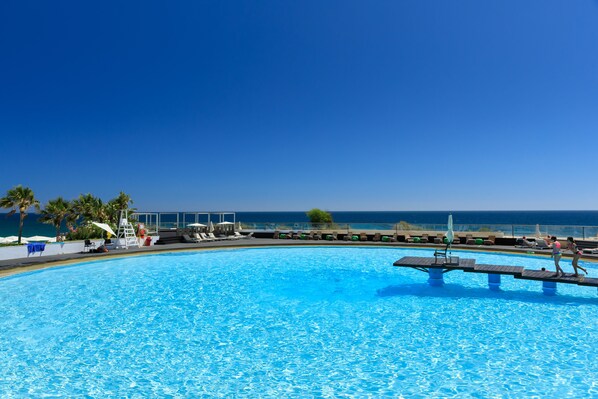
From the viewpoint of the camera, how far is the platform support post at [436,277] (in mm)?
12663

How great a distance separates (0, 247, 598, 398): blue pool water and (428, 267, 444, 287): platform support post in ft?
1.23

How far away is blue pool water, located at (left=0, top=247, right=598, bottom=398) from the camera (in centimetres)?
559

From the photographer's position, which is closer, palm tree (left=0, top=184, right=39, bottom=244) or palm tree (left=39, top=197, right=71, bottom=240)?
palm tree (left=0, top=184, right=39, bottom=244)

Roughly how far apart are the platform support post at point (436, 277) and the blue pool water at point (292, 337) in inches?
14.7

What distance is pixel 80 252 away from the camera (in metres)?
18.8

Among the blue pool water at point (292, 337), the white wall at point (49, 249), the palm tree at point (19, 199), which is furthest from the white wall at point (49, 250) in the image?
the palm tree at point (19, 199)

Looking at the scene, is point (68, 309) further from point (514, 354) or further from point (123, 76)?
point (123, 76)

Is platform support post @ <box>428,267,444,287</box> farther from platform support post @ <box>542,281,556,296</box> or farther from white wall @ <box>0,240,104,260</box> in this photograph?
white wall @ <box>0,240,104,260</box>

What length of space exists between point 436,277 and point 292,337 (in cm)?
730

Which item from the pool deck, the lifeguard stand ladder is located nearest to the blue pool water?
the pool deck

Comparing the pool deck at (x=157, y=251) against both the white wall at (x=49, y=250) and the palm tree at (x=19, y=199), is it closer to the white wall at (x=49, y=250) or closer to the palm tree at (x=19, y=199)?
the white wall at (x=49, y=250)

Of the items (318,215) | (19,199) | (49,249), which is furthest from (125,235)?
(318,215)

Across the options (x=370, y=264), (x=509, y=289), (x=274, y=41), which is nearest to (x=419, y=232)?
(x=370, y=264)

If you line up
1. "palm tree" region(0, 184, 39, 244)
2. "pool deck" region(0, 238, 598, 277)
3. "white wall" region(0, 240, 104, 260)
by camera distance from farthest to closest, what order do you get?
1. "palm tree" region(0, 184, 39, 244)
2. "white wall" region(0, 240, 104, 260)
3. "pool deck" region(0, 238, 598, 277)
